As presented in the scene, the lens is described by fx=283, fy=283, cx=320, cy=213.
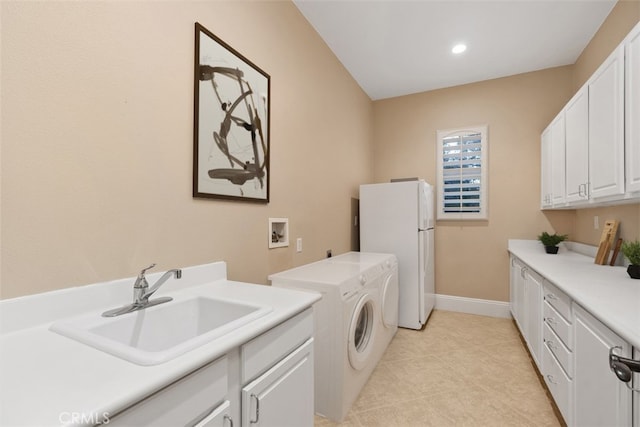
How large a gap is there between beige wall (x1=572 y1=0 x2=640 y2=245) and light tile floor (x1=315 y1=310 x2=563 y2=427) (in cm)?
123

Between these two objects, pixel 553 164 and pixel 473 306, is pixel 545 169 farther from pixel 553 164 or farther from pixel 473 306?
pixel 473 306

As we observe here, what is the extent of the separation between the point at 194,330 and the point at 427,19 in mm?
2863

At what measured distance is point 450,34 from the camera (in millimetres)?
2605

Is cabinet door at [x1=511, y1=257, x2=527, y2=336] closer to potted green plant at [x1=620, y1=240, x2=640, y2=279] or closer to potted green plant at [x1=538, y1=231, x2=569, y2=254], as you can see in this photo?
potted green plant at [x1=538, y1=231, x2=569, y2=254]

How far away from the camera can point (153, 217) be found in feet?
4.00

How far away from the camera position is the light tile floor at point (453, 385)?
1.73 metres

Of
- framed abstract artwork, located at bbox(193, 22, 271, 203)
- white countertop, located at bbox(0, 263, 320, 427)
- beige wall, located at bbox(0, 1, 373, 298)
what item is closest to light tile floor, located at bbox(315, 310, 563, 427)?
beige wall, located at bbox(0, 1, 373, 298)

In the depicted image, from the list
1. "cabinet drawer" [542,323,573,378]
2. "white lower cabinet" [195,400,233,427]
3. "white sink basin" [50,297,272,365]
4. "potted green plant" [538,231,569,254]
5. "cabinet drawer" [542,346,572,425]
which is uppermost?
"potted green plant" [538,231,569,254]

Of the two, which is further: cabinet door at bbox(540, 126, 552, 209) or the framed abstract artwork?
cabinet door at bbox(540, 126, 552, 209)

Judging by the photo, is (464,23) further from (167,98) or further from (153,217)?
(153,217)

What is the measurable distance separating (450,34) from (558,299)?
2363 millimetres

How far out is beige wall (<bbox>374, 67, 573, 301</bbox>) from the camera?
3.26 meters

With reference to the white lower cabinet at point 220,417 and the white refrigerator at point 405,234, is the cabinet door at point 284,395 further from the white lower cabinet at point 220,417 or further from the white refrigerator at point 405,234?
the white refrigerator at point 405,234

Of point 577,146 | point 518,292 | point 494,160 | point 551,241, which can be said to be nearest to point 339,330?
point 518,292
